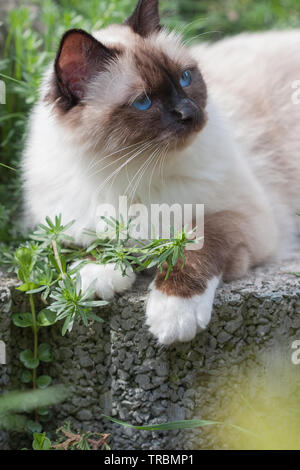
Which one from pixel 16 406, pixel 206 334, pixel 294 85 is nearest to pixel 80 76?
pixel 206 334

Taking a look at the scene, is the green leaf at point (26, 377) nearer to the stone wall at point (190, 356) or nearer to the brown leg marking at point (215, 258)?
the stone wall at point (190, 356)

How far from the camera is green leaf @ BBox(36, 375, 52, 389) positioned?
2.07 meters

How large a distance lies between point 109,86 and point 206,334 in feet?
3.06

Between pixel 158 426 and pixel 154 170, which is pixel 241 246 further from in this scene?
pixel 158 426

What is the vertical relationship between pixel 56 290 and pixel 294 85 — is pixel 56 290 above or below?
below

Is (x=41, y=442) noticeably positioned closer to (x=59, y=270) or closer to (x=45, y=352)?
(x=45, y=352)

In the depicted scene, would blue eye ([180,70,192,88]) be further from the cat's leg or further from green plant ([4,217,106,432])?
green plant ([4,217,106,432])

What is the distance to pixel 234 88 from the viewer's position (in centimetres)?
285

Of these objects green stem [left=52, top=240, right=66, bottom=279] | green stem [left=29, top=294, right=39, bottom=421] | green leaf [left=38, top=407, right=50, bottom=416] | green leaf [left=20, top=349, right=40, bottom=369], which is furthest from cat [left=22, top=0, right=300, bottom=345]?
green leaf [left=38, top=407, right=50, bottom=416]

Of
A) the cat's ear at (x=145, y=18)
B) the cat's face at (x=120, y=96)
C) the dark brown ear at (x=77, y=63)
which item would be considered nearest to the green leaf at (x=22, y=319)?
the cat's face at (x=120, y=96)

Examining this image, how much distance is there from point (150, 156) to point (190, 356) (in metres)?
0.71

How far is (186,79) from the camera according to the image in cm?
209

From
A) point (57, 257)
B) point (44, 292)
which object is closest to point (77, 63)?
point (57, 257)

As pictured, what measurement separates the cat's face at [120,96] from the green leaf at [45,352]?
77 centimetres
